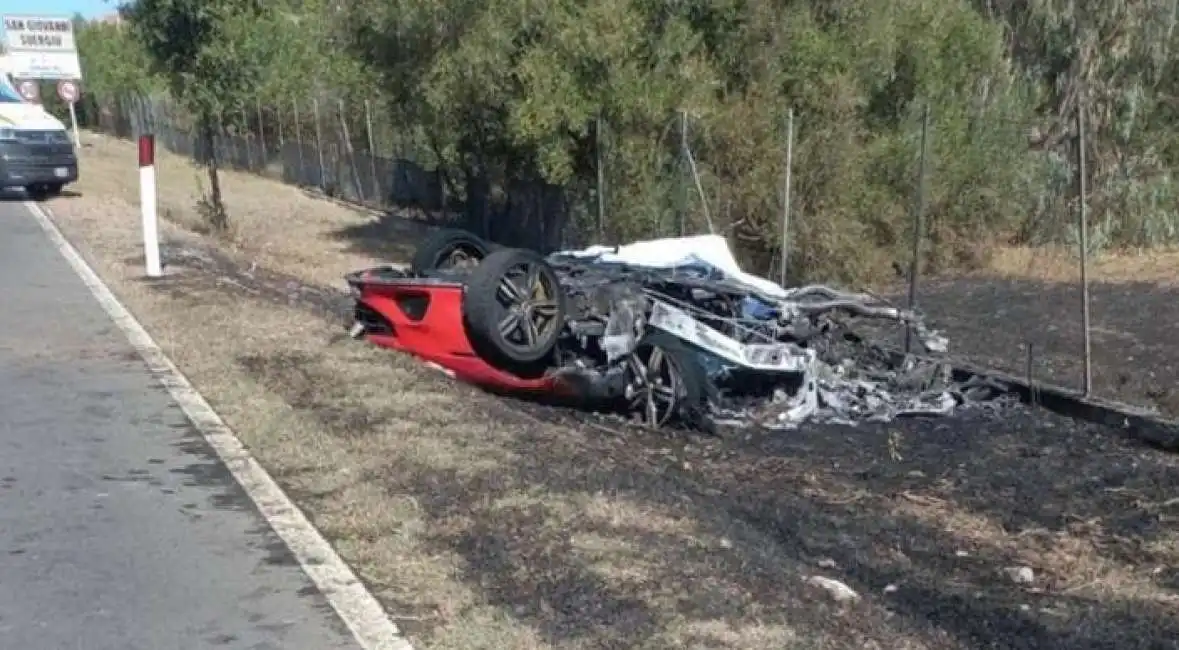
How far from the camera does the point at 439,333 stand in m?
10.2

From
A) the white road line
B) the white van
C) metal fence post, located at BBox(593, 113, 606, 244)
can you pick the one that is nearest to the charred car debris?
the white road line

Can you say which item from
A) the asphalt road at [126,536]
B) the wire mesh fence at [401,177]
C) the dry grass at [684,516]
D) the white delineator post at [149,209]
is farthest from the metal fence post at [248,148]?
the asphalt road at [126,536]

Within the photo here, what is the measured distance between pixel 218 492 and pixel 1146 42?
56.8 feet

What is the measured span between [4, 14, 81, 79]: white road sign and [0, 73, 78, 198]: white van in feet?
60.9

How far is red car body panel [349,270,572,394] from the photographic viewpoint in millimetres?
10047

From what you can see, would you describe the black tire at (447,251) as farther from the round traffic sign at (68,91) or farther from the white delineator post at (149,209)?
the round traffic sign at (68,91)

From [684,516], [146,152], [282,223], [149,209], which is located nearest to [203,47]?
[282,223]

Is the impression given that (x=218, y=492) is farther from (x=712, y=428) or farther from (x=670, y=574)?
(x=712, y=428)

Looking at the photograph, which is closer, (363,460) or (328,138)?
(363,460)

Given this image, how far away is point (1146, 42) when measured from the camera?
66.3 ft

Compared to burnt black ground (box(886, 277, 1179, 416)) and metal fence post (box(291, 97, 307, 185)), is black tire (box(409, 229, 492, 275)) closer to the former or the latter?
burnt black ground (box(886, 277, 1179, 416))

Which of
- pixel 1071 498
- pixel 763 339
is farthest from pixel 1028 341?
pixel 1071 498

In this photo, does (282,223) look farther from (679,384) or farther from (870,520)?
(870,520)

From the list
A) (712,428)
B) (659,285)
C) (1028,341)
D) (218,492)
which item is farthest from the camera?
(1028,341)
